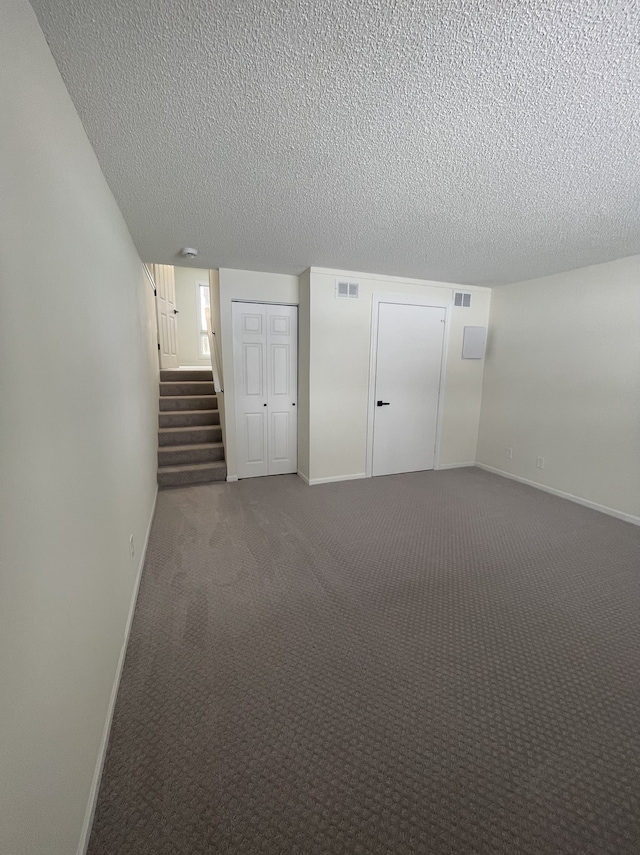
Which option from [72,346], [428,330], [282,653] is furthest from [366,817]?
[428,330]

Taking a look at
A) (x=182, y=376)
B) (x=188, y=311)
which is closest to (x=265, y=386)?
(x=182, y=376)

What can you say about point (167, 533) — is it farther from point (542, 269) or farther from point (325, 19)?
point (542, 269)

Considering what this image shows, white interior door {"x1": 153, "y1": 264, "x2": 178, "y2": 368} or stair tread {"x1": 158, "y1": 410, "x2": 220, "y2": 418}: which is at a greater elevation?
white interior door {"x1": 153, "y1": 264, "x2": 178, "y2": 368}

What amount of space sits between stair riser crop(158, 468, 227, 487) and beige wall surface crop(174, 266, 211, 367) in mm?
3825

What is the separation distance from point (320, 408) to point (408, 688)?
9.09ft

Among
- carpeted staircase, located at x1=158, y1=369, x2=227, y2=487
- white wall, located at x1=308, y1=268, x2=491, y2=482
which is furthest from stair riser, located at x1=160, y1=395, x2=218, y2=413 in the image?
white wall, located at x1=308, y1=268, x2=491, y2=482

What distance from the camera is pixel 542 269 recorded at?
342cm

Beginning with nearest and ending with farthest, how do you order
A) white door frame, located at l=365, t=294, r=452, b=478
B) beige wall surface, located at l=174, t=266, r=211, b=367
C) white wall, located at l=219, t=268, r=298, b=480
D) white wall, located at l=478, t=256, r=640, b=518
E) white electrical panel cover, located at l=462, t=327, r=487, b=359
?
white wall, located at l=478, t=256, r=640, b=518, white wall, located at l=219, t=268, r=298, b=480, white door frame, located at l=365, t=294, r=452, b=478, white electrical panel cover, located at l=462, t=327, r=487, b=359, beige wall surface, located at l=174, t=266, r=211, b=367

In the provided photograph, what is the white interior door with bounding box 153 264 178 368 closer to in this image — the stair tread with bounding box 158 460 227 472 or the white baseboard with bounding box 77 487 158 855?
the stair tread with bounding box 158 460 227 472

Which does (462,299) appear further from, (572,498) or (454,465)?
(572,498)

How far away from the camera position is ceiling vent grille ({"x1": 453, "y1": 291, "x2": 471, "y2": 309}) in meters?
4.18

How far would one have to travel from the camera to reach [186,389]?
4.88 m

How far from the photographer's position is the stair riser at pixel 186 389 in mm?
4770

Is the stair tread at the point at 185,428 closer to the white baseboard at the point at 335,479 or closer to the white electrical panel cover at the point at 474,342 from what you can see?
the white baseboard at the point at 335,479
